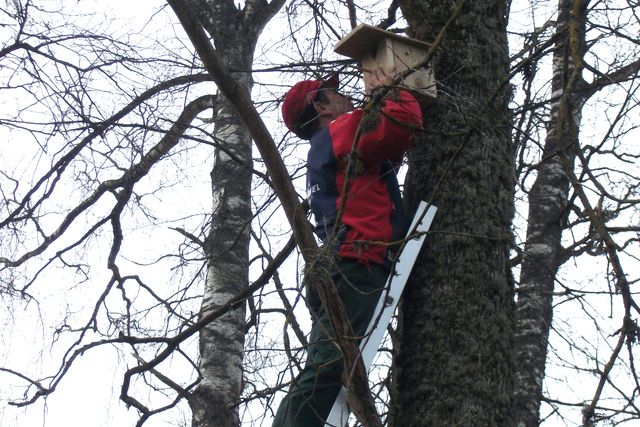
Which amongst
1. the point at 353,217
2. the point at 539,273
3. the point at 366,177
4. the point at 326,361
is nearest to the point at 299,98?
the point at 366,177

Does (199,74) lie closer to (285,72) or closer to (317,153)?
(285,72)

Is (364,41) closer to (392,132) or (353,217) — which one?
(392,132)

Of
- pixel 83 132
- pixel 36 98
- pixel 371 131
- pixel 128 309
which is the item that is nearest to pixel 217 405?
pixel 128 309

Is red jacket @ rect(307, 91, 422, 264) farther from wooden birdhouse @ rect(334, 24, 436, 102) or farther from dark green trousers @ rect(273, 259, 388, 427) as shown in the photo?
wooden birdhouse @ rect(334, 24, 436, 102)

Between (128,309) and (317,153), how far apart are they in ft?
7.89

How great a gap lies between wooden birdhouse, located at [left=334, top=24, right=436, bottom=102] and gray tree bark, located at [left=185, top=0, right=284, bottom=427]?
1.13m

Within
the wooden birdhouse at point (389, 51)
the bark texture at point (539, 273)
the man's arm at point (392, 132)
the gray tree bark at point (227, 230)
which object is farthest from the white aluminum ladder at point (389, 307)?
the bark texture at point (539, 273)

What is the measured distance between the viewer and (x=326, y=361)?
297cm

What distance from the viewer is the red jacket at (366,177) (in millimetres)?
3084

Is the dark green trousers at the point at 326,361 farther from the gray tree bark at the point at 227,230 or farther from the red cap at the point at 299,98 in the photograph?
the gray tree bark at the point at 227,230

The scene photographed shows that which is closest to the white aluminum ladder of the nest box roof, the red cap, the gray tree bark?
the nest box roof

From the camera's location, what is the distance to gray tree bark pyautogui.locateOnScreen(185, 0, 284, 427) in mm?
4934

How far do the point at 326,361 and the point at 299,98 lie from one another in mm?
1056

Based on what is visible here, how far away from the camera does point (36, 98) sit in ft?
17.5
